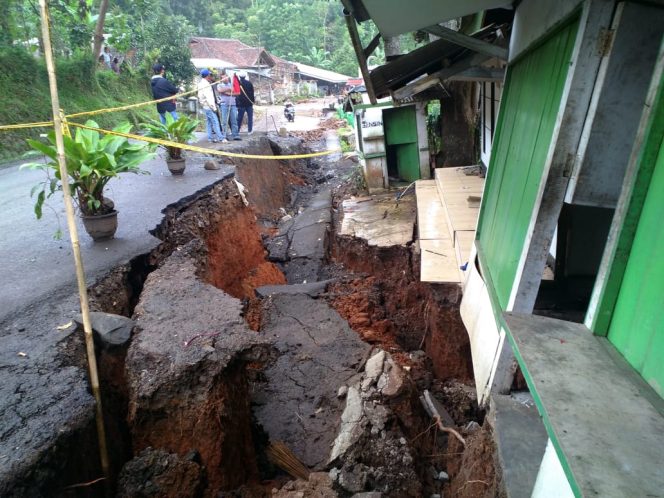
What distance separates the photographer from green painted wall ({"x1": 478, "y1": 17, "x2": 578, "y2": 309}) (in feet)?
7.00

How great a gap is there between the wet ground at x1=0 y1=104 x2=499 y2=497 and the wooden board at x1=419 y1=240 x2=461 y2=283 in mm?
140

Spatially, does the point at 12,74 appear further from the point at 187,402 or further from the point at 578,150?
the point at 578,150

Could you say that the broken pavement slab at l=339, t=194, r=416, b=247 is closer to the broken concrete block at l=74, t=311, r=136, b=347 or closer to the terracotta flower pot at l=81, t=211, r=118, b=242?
the terracotta flower pot at l=81, t=211, r=118, b=242

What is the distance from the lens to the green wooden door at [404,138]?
7.99 meters

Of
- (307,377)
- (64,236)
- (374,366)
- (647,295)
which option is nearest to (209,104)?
(64,236)

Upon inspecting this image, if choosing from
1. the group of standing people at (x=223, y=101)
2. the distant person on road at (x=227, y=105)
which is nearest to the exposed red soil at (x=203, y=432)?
the group of standing people at (x=223, y=101)

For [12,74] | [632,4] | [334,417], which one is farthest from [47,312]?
[12,74]

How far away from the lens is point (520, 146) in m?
2.72

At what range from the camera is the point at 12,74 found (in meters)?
12.4

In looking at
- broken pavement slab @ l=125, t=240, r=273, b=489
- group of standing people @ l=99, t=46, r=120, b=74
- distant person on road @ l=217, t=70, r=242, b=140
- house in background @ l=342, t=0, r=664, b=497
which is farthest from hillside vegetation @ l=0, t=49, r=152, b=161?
house in background @ l=342, t=0, r=664, b=497

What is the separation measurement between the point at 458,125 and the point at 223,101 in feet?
18.9

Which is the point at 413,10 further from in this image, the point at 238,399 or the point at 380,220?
the point at 380,220

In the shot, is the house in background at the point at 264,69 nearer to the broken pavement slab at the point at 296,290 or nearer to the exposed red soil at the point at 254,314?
the broken pavement slab at the point at 296,290

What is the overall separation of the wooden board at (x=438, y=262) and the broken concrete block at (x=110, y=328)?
8.67ft
